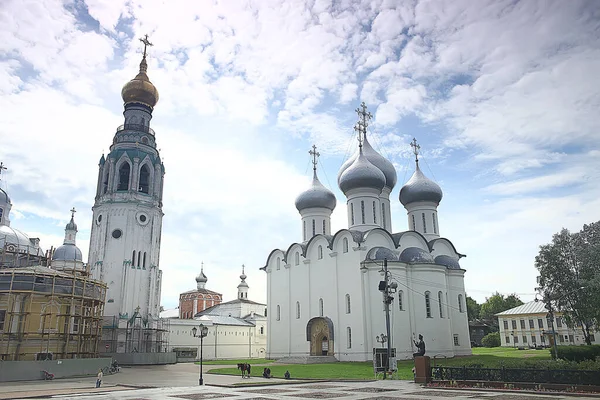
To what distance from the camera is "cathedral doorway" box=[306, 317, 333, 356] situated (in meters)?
34.1

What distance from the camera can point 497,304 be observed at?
261 ft

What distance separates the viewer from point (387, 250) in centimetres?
3369

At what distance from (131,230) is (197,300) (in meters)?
31.8

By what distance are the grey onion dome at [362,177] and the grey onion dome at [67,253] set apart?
28.5m

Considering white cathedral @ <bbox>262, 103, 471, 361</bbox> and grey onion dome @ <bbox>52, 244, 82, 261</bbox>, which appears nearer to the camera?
white cathedral @ <bbox>262, 103, 471, 361</bbox>

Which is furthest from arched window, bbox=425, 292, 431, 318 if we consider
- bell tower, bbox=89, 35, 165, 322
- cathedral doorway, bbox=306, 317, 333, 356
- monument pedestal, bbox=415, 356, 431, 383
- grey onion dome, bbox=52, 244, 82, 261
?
grey onion dome, bbox=52, 244, 82, 261

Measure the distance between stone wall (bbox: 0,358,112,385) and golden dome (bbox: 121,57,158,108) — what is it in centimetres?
2620

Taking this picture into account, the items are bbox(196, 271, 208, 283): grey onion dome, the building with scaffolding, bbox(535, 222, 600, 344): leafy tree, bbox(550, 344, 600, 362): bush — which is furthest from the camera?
bbox(196, 271, 208, 283): grey onion dome

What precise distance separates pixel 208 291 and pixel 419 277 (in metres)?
45.6

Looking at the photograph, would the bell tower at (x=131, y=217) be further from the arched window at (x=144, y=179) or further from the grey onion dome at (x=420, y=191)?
the grey onion dome at (x=420, y=191)

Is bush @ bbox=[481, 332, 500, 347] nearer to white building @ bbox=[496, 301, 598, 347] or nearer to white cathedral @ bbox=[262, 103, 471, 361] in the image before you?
white building @ bbox=[496, 301, 598, 347]

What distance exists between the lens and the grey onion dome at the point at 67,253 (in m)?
47.9

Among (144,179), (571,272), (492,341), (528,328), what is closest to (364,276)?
(571,272)

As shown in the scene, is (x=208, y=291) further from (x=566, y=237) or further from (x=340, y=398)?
(x=340, y=398)
